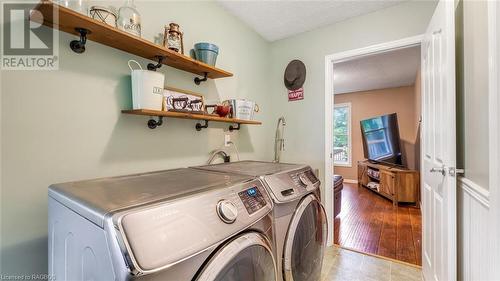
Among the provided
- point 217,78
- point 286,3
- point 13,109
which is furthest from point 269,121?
point 13,109

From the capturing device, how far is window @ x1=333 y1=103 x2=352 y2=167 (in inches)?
235

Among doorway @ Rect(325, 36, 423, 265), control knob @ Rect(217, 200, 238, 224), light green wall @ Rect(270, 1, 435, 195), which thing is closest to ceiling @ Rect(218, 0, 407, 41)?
light green wall @ Rect(270, 1, 435, 195)

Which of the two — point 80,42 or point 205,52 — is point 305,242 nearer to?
point 205,52

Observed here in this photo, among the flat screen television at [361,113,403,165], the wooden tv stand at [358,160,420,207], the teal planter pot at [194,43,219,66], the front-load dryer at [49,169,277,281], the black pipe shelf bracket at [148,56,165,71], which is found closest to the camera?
the front-load dryer at [49,169,277,281]

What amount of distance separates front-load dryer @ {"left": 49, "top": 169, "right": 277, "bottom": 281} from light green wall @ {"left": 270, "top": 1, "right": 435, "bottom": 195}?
1.62 m

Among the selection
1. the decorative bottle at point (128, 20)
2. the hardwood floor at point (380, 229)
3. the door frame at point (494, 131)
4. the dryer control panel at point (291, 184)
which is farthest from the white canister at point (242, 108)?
the hardwood floor at point (380, 229)

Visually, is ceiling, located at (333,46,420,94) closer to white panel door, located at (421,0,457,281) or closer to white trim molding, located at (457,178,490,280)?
white panel door, located at (421,0,457,281)

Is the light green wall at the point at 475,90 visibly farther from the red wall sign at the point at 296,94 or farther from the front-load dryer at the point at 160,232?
the red wall sign at the point at 296,94

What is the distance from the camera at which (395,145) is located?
4.68 metres

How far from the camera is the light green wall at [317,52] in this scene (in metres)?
1.97

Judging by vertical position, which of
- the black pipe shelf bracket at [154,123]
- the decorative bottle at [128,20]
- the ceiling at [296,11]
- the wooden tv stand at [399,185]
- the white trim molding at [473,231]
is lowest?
the wooden tv stand at [399,185]

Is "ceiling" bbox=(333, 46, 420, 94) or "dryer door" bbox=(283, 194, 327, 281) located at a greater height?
"ceiling" bbox=(333, 46, 420, 94)

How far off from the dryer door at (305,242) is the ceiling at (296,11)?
5.54 ft

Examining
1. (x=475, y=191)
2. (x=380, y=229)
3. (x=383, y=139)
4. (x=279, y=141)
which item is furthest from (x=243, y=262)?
(x=383, y=139)
